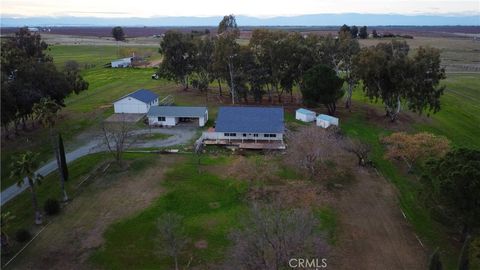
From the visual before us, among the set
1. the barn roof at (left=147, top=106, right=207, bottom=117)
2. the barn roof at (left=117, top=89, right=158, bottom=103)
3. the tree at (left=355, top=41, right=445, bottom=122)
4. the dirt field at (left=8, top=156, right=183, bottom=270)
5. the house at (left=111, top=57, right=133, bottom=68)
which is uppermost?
the tree at (left=355, top=41, right=445, bottom=122)

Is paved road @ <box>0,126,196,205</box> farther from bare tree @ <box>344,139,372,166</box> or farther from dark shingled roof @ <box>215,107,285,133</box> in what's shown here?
bare tree @ <box>344,139,372,166</box>

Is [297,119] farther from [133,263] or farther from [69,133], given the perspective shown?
[133,263]

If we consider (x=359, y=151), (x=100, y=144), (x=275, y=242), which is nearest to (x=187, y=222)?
(x=275, y=242)

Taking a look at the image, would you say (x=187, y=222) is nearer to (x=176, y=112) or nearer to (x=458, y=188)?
(x=458, y=188)

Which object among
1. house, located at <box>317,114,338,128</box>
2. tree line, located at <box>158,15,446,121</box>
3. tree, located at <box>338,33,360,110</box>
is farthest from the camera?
tree, located at <box>338,33,360,110</box>

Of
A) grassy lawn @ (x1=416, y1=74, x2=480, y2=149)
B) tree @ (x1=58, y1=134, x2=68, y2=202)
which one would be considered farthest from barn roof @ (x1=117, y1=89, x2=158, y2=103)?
grassy lawn @ (x1=416, y1=74, x2=480, y2=149)

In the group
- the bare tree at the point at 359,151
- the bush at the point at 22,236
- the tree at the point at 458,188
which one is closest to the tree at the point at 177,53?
the bare tree at the point at 359,151

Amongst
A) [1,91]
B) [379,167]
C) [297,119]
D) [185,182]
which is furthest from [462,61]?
[1,91]

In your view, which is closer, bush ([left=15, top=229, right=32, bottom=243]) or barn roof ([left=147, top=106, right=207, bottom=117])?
bush ([left=15, top=229, right=32, bottom=243])
